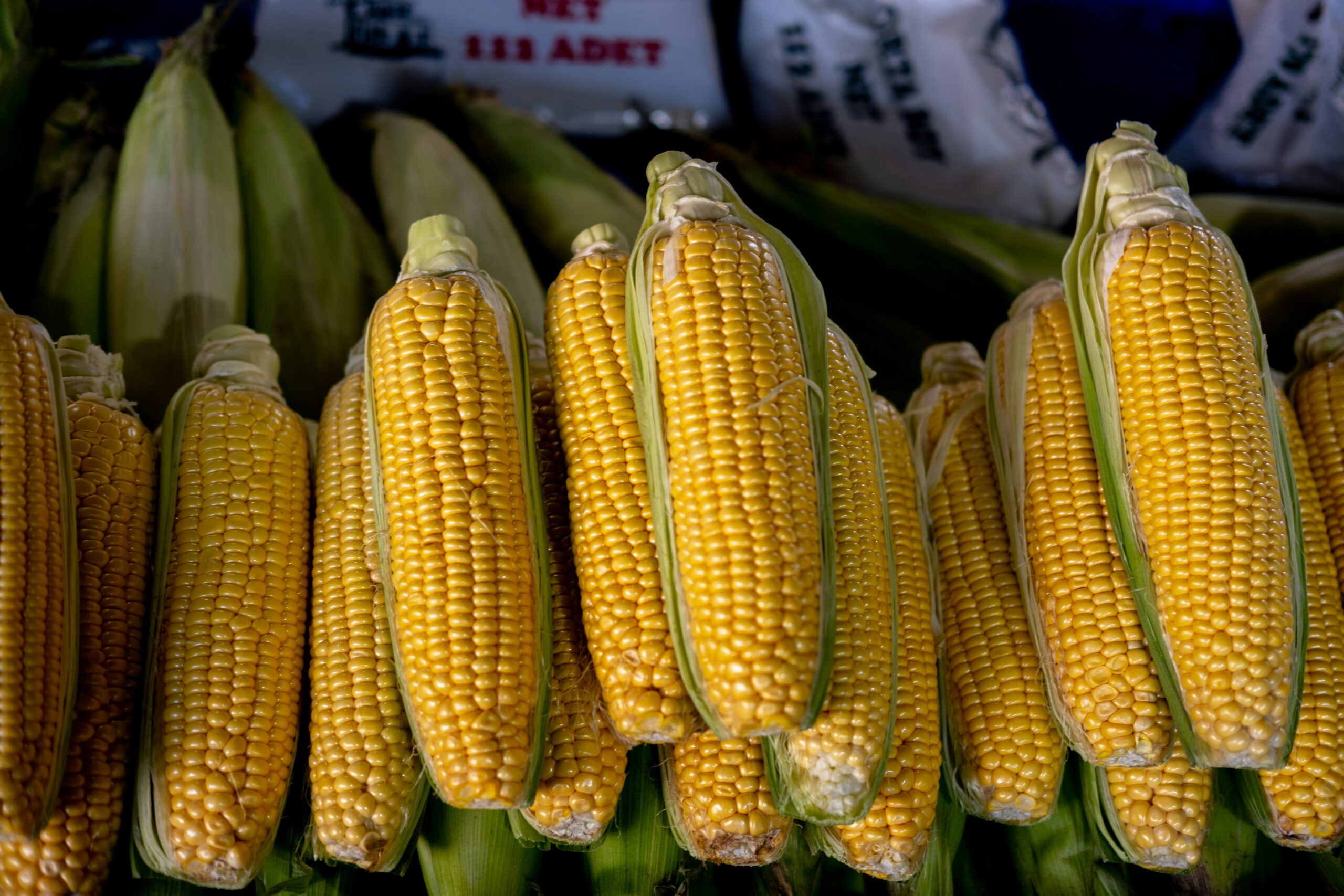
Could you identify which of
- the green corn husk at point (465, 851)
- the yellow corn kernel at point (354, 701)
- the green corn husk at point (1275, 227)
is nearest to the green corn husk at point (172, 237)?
the yellow corn kernel at point (354, 701)

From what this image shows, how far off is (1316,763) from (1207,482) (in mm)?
663

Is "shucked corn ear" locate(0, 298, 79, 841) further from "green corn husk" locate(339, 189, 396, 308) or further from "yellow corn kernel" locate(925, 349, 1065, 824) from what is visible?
"yellow corn kernel" locate(925, 349, 1065, 824)

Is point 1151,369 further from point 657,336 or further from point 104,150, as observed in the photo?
point 104,150

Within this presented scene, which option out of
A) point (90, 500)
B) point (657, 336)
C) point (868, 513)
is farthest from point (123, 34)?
point (868, 513)

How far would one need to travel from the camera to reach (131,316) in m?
2.05

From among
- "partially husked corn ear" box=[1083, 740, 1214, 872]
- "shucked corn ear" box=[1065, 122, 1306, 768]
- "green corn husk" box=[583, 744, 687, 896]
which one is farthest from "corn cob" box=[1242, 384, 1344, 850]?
"green corn husk" box=[583, 744, 687, 896]

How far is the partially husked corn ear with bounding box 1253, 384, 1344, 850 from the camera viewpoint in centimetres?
162

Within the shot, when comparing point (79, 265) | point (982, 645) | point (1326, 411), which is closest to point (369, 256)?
point (79, 265)

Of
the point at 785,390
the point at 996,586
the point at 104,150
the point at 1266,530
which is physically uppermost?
the point at 785,390

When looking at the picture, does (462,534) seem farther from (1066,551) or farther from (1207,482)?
(1207,482)

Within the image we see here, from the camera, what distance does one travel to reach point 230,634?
1.48 m

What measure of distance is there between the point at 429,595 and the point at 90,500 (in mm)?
715

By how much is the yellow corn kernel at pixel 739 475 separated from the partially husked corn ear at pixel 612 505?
9 centimetres

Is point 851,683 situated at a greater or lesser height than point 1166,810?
greater
